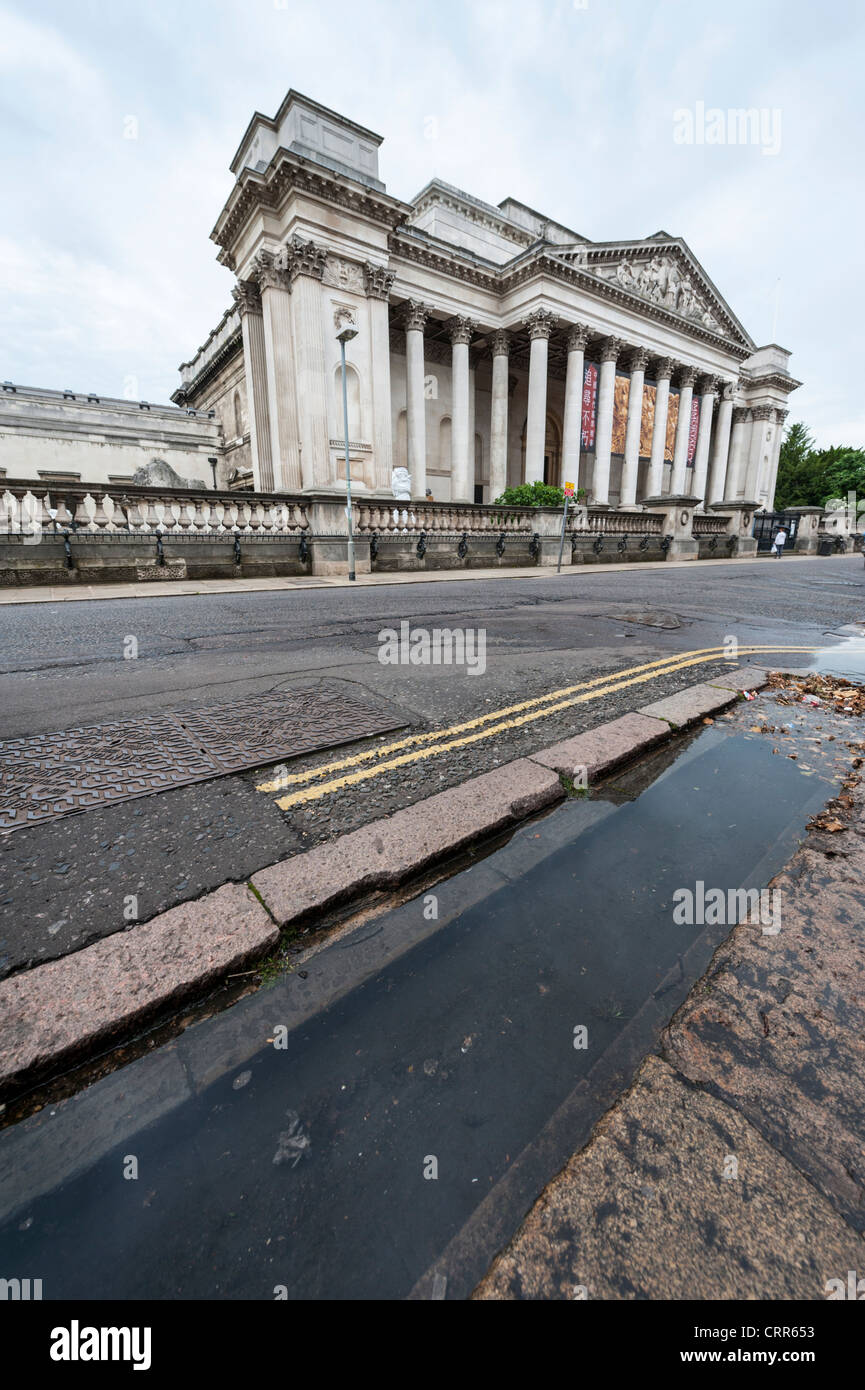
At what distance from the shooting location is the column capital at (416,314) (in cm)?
2823

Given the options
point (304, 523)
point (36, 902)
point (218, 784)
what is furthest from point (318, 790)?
point (304, 523)

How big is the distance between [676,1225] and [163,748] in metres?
3.12

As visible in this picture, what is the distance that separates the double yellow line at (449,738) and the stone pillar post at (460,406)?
27134 millimetres

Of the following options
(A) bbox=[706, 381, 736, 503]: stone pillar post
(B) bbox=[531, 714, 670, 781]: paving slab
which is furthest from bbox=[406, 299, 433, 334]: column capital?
(B) bbox=[531, 714, 670, 781]: paving slab

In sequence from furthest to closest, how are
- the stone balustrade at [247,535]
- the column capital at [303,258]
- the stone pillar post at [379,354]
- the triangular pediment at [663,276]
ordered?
1. the triangular pediment at [663,276]
2. the stone pillar post at [379,354]
3. the column capital at [303,258]
4. the stone balustrade at [247,535]

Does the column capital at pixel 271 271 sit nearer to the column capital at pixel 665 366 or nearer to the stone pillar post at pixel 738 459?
the column capital at pixel 665 366

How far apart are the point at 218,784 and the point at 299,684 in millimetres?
1761

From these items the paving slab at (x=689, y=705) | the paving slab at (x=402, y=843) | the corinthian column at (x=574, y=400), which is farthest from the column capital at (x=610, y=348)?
the paving slab at (x=402, y=843)

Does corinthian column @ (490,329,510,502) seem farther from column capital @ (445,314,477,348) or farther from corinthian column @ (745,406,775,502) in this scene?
corinthian column @ (745,406,775,502)

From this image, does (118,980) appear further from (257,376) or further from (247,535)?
(257,376)

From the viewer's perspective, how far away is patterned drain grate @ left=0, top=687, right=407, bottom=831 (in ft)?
9.11

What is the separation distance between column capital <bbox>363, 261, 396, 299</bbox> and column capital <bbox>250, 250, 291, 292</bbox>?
125 inches

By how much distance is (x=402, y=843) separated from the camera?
2.39m

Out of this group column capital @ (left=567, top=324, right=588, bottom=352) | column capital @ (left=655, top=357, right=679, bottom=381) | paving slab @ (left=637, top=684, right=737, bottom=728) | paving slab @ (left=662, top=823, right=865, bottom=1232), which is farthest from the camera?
column capital @ (left=655, top=357, right=679, bottom=381)
